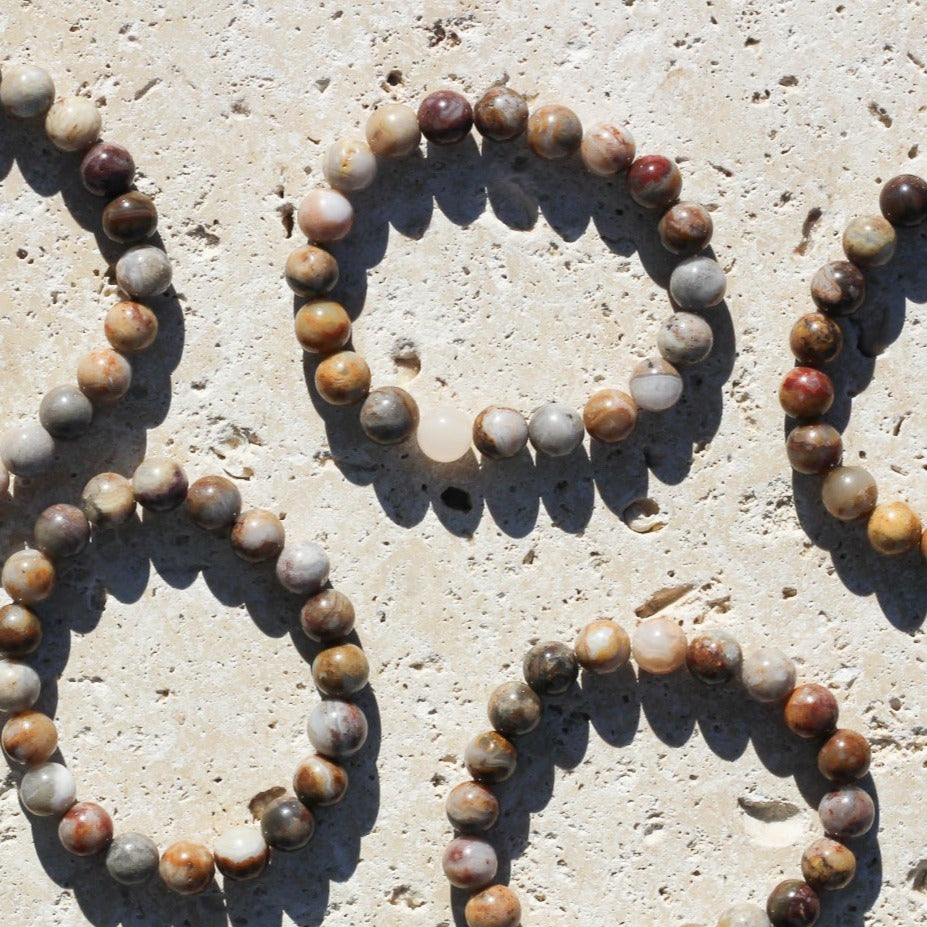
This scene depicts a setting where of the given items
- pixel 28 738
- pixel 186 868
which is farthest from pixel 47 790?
pixel 186 868

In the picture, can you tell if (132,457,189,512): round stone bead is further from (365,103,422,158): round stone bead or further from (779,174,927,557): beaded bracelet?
(779,174,927,557): beaded bracelet

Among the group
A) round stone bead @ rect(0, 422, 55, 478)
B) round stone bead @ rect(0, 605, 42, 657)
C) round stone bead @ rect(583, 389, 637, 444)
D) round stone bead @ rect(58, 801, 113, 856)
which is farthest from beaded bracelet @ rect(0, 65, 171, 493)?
round stone bead @ rect(583, 389, 637, 444)

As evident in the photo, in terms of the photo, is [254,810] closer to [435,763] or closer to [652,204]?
[435,763]

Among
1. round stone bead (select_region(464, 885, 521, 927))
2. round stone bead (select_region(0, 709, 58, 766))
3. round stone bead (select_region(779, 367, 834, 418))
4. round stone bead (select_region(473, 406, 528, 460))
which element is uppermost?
round stone bead (select_region(779, 367, 834, 418))

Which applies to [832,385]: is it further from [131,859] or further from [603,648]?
[131,859]

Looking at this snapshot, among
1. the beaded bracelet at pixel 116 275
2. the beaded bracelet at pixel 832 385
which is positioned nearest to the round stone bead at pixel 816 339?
the beaded bracelet at pixel 832 385

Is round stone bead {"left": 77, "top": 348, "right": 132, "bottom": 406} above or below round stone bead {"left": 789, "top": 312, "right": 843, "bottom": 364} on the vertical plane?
below
